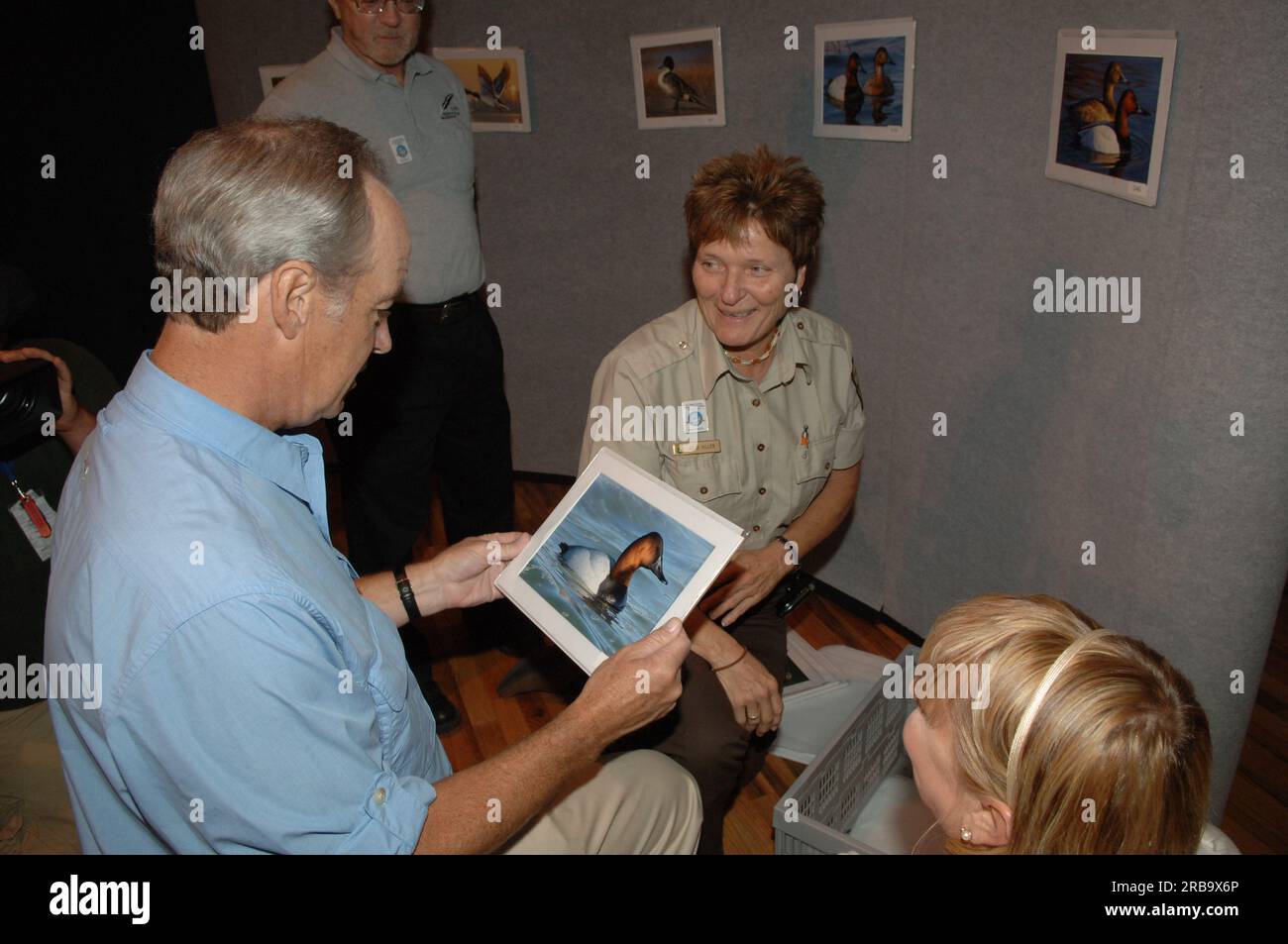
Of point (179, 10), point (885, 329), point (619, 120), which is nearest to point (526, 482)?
point (619, 120)

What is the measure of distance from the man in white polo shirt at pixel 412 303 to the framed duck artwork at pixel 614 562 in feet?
3.83

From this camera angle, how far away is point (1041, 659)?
3.96ft

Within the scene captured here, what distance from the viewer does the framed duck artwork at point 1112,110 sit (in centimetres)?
197

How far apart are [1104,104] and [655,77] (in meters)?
1.87

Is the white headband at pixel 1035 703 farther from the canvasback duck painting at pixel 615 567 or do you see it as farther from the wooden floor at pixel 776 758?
the wooden floor at pixel 776 758

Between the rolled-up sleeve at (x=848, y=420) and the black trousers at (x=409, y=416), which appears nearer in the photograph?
the rolled-up sleeve at (x=848, y=420)

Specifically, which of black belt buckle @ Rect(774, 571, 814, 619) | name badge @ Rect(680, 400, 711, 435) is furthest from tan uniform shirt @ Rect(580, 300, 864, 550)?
black belt buckle @ Rect(774, 571, 814, 619)

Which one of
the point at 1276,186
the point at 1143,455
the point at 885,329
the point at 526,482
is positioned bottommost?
the point at 526,482

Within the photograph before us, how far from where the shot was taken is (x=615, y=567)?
1.82m

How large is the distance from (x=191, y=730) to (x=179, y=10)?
153 inches

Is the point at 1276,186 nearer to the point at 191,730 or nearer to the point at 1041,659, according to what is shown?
the point at 1041,659

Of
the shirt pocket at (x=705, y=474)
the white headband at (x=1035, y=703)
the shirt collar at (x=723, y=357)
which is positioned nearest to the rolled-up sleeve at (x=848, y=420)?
Result: the shirt collar at (x=723, y=357)

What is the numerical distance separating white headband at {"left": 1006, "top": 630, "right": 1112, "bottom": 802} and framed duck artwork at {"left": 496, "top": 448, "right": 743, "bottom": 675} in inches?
24.7
